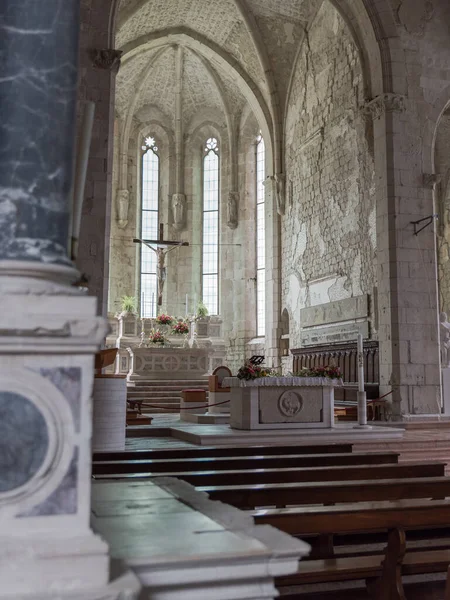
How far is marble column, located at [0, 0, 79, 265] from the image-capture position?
2.30 meters

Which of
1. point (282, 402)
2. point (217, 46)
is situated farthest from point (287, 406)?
point (217, 46)

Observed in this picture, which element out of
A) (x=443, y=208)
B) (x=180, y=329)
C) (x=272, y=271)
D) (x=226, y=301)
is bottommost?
(x=180, y=329)

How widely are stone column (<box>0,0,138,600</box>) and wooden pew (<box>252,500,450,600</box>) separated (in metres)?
1.59

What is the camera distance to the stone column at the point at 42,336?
6.64 ft

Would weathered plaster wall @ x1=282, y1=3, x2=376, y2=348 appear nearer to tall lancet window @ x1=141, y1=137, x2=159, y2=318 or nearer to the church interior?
the church interior

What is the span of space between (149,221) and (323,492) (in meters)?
19.2

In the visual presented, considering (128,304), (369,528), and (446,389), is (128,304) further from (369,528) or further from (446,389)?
(369,528)

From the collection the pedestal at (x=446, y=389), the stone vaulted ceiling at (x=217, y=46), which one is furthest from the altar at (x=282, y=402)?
the stone vaulted ceiling at (x=217, y=46)

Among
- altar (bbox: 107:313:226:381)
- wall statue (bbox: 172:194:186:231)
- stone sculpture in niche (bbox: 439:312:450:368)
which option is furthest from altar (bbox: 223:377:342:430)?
wall statue (bbox: 172:194:186:231)

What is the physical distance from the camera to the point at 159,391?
1606 centimetres

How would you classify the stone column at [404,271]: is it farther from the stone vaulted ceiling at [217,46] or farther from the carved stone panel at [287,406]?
the stone vaulted ceiling at [217,46]

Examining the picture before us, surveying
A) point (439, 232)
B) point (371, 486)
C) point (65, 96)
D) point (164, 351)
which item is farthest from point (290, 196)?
point (65, 96)

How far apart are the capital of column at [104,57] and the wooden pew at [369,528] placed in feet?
30.7

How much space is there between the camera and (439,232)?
18.3 meters
